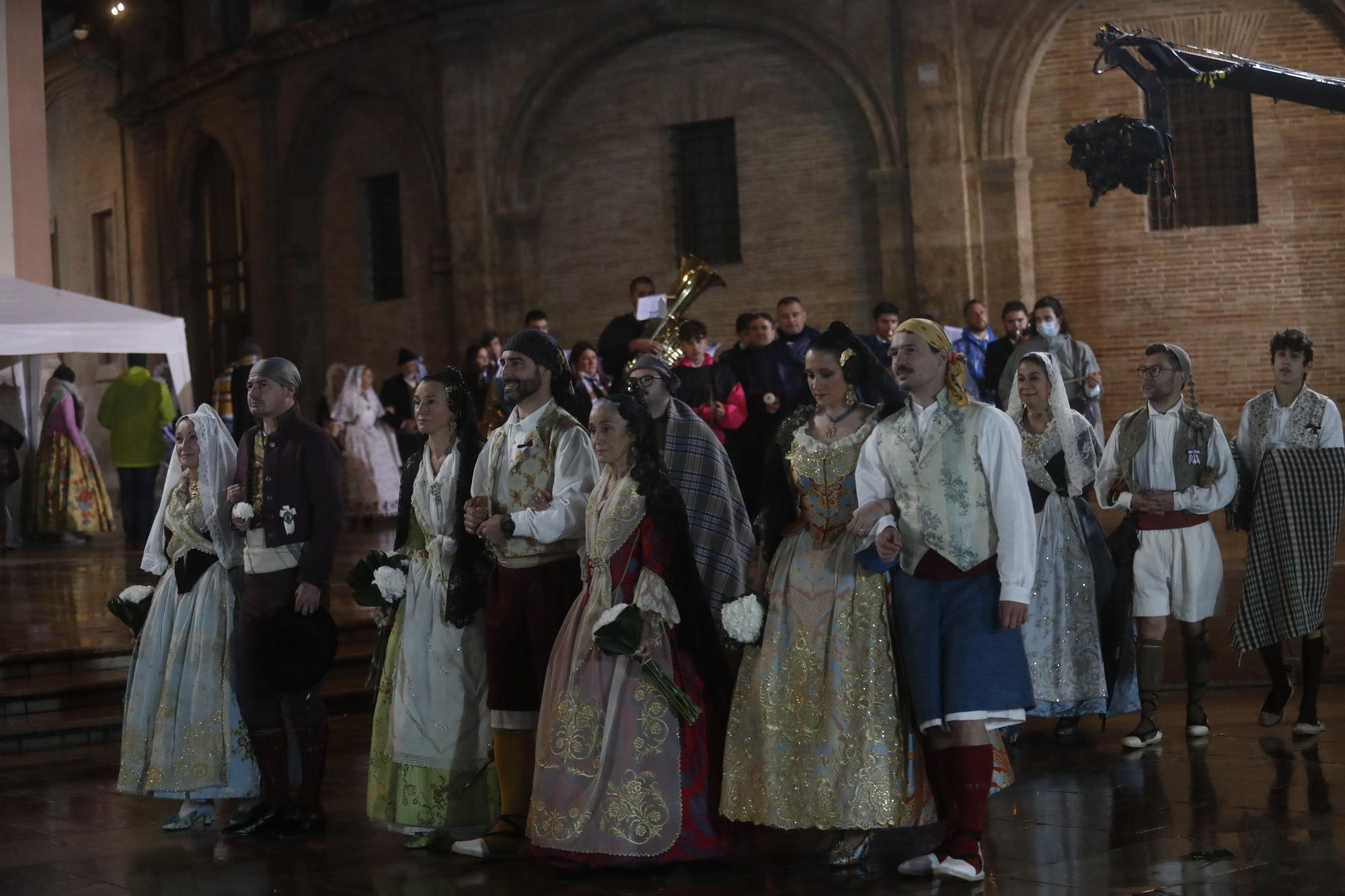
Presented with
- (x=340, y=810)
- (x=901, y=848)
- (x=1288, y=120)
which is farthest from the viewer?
(x=1288, y=120)

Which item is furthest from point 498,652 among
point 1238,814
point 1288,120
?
point 1288,120

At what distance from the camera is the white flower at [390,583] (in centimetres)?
601

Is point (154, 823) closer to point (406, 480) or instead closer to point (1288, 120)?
point (406, 480)

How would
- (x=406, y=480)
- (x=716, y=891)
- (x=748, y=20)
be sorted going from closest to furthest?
(x=716, y=891) → (x=406, y=480) → (x=748, y=20)

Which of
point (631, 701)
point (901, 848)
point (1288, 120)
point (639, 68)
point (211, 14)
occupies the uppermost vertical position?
point (211, 14)

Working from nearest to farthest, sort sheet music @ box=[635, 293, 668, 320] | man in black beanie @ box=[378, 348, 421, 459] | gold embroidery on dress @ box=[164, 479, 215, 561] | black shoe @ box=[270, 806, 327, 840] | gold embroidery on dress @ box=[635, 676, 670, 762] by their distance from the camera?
gold embroidery on dress @ box=[635, 676, 670, 762], black shoe @ box=[270, 806, 327, 840], gold embroidery on dress @ box=[164, 479, 215, 561], sheet music @ box=[635, 293, 668, 320], man in black beanie @ box=[378, 348, 421, 459]

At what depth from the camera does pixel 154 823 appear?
21.6 ft

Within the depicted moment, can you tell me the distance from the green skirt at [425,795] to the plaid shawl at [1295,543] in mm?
3561

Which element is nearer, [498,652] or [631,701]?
[631,701]

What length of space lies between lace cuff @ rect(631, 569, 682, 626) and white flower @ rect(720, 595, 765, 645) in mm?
208

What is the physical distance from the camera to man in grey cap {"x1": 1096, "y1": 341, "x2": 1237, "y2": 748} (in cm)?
733

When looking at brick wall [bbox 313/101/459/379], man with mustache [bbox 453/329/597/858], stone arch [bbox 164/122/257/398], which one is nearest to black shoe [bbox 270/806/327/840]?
man with mustache [bbox 453/329/597/858]

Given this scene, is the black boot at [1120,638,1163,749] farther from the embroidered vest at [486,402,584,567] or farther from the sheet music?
the sheet music

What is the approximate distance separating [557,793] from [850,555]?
3.91 feet
